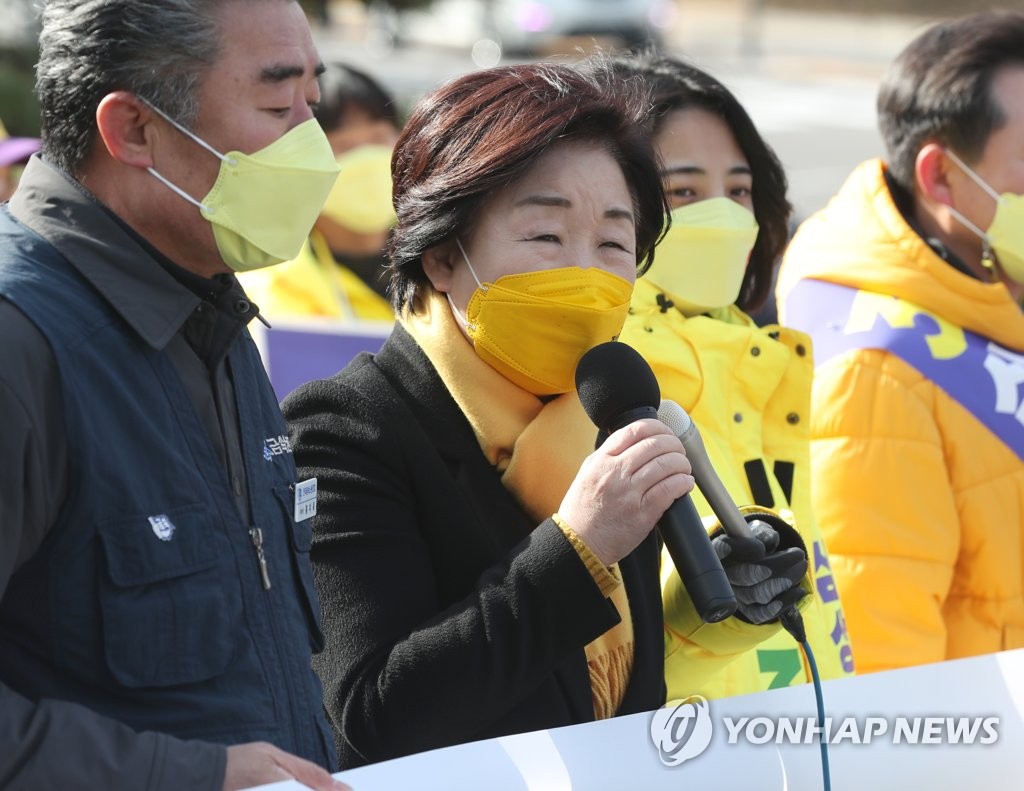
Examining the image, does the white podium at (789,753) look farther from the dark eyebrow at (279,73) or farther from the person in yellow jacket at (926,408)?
the dark eyebrow at (279,73)

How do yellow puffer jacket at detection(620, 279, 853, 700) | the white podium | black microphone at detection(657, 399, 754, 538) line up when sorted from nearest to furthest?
the white podium < black microphone at detection(657, 399, 754, 538) < yellow puffer jacket at detection(620, 279, 853, 700)

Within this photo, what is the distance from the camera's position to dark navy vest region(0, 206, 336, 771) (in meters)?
1.89

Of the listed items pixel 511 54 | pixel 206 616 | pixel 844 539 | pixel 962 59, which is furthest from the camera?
pixel 511 54

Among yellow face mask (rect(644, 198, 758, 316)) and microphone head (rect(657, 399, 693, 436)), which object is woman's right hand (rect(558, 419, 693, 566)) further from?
yellow face mask (rect(644, 198, 758, 316))

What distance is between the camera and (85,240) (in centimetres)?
203

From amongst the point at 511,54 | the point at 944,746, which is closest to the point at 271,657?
the point at 944,746

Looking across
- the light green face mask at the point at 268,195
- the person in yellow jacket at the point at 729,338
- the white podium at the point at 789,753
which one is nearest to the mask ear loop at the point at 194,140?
the light green face mask at the point at 268,195

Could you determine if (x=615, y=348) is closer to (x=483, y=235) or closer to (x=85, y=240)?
(x=483, y=235)

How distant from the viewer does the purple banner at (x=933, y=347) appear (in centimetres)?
338

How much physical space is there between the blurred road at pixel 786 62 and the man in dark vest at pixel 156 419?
12663 millimetres

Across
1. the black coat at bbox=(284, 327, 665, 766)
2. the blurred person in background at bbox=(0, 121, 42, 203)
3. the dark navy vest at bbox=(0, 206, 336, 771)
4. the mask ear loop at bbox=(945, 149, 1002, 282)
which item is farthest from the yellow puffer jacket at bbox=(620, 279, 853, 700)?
the blurred person in background at bbox=(0, 121, 42, 203)

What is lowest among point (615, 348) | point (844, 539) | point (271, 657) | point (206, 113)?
point (844, 539)

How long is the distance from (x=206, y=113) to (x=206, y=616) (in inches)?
29.7

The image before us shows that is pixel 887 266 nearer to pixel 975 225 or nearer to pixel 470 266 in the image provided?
pixel 975 225
